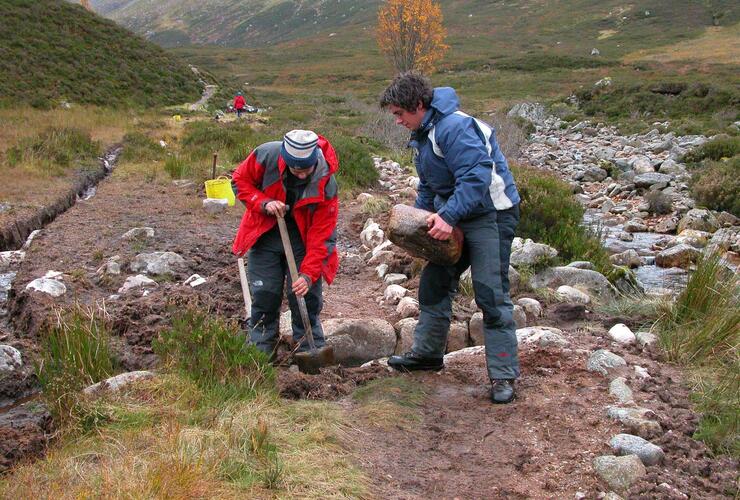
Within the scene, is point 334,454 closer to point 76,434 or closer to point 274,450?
point 274,450

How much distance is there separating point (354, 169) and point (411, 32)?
29.9 metres

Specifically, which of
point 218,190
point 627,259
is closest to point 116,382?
point 218,190

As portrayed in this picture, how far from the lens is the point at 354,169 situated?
11719 millimetres

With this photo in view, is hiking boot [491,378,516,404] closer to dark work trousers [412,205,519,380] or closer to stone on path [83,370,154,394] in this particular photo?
dark work trousers [412,205,519,380]

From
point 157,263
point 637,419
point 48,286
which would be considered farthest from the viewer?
point 157,263

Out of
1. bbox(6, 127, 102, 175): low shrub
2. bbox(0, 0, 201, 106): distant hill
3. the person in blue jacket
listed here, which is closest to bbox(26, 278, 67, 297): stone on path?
the person in blue jacket

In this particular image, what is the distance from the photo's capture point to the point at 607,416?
363 centimetres

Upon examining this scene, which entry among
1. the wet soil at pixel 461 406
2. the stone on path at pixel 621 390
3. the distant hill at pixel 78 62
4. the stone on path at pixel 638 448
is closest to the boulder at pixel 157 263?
the wet soil at pixel 461 406

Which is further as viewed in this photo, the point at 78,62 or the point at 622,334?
the point at 78,62

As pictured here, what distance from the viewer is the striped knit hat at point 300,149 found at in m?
4.02

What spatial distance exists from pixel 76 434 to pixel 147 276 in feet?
11.7

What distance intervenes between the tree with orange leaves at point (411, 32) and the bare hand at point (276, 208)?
36.0 meters

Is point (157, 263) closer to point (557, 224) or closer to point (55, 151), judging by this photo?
point (557, 224)

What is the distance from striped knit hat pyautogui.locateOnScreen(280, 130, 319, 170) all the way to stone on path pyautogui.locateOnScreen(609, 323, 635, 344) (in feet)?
7.64
